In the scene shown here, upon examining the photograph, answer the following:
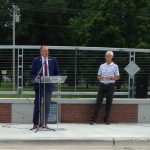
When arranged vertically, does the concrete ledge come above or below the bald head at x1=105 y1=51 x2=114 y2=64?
below

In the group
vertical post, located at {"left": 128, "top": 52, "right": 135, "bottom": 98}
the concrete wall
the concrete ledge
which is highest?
vertical post, located at {"left": 128, "top": 52, "right": 135, "bottom": 98}

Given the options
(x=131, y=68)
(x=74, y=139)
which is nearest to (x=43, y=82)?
(x=74, y=139)

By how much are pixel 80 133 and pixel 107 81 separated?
2223 millimetres

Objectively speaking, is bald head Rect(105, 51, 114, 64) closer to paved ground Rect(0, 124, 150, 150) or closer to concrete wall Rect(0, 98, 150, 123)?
concrete wall Rect(0, 98, 150, 123)

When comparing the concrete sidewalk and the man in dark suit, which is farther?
the man in dark suit

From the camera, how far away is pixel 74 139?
40.1 feet

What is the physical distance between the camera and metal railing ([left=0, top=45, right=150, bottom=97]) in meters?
15.9

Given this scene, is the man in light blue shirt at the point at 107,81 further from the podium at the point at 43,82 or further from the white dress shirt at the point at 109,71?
the podium at the point at 43,82

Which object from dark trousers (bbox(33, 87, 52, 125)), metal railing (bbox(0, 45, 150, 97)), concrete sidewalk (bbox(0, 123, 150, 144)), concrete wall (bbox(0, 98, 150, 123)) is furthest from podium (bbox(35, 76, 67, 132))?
metal railing (bbox(0, 45, 150, 97))

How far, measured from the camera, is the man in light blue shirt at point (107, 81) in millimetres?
14867

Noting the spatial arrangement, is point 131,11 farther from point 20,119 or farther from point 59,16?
point 20,119

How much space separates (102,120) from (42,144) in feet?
12.4

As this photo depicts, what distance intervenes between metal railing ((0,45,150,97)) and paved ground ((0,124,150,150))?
7.62ft

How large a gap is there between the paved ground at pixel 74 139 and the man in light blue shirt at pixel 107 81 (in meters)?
1.25
